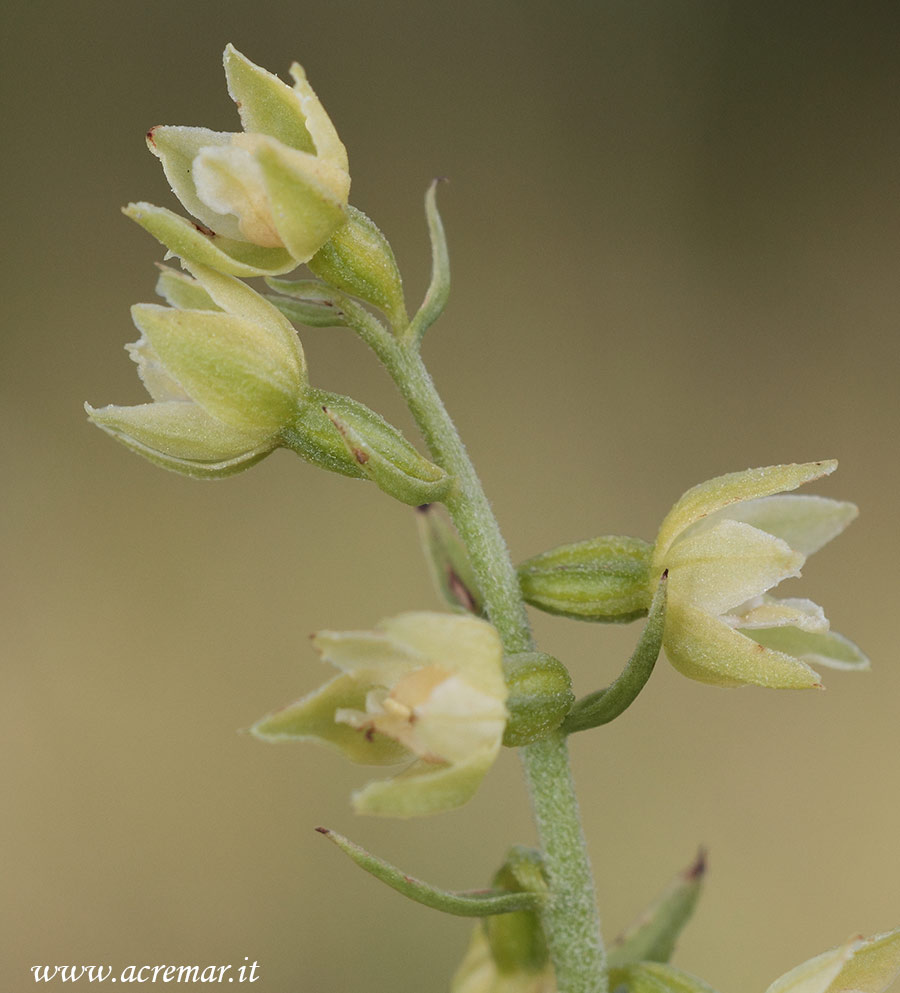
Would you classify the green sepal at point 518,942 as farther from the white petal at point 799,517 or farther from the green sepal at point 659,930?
the white petal at point 799,517

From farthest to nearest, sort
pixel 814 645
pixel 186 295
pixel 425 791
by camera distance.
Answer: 1. pixel 814 645
2. pixel 186 295
3. pixel 425 791

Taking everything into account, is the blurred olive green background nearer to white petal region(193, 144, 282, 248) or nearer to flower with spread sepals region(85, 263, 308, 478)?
flower with spread sepals region(85, 263, 308, 478)

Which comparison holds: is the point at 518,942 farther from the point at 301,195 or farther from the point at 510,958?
the point at 301,195

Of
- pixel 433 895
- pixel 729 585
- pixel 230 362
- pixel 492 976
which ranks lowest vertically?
pixel 492 976

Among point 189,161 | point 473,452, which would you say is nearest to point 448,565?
point 189,161

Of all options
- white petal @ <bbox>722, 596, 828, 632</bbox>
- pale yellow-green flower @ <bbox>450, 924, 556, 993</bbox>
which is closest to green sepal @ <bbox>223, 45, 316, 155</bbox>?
white petal @ <bbox>722, 596, 828, 632</bbox>

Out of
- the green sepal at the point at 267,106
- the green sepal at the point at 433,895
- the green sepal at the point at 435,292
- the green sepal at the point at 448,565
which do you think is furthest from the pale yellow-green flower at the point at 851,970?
the green sepal at the point at 267,106
